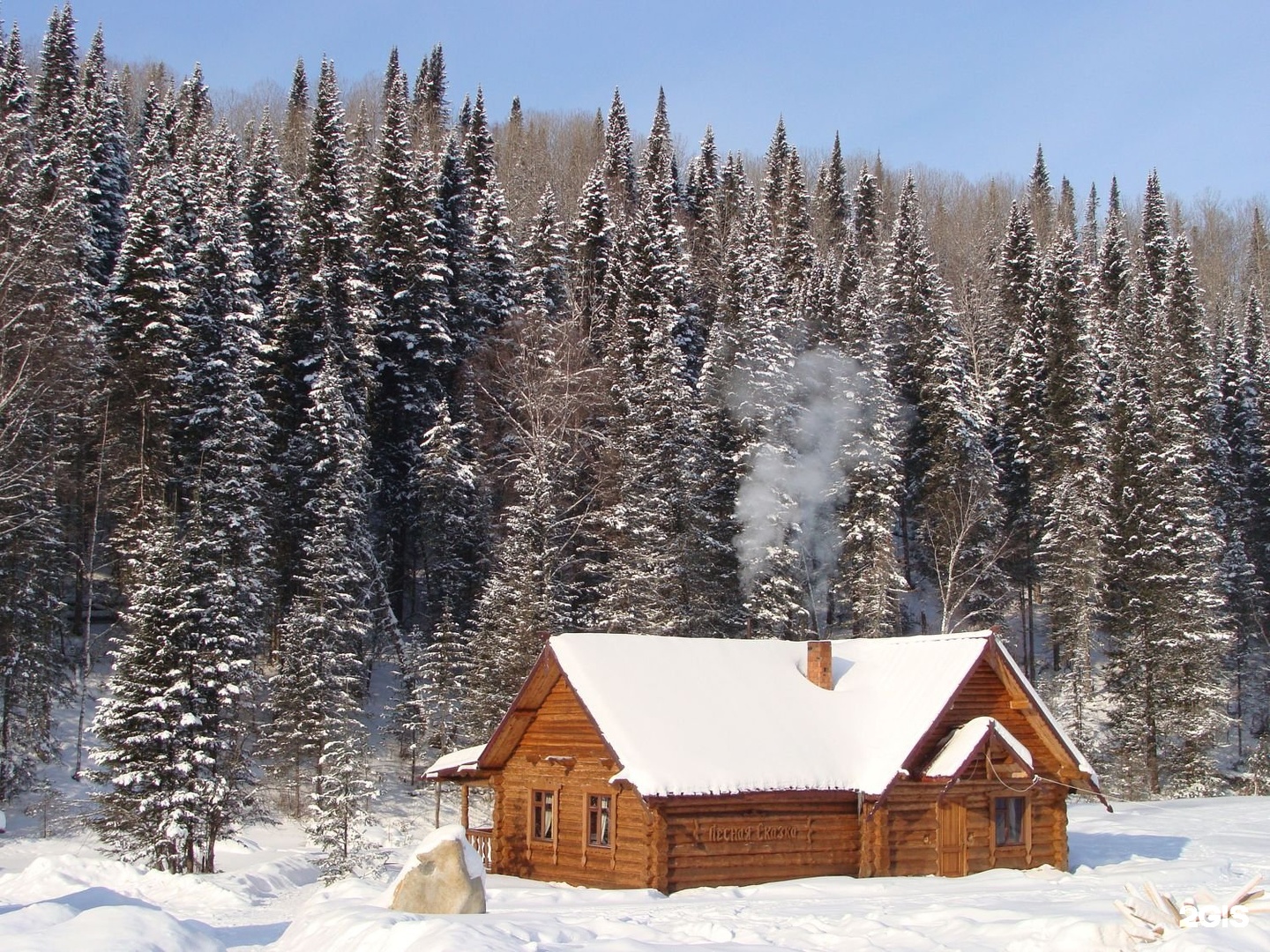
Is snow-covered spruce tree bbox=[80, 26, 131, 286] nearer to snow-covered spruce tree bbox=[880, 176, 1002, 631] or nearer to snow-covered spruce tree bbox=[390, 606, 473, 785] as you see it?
snow-covered spruce tree bbox=[390, 606, 473, 785]

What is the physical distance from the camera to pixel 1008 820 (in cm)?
2589

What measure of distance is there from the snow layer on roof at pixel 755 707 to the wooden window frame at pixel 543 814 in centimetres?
283

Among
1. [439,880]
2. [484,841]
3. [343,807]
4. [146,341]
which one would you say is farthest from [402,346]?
[439,880]

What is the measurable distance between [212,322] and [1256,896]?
35974 millimetres

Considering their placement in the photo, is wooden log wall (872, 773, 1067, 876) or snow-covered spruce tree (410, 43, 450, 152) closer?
wooden log wall (872, 773, 1067, 876)

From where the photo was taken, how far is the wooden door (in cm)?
2503

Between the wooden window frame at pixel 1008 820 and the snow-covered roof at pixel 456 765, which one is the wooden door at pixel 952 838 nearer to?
the wooden window frame at pixel 1008 820

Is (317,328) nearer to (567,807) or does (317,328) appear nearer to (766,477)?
(766,477)

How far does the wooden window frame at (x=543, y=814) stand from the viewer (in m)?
25.2

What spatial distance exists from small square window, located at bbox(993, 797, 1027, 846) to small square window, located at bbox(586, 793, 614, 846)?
29.0 feet

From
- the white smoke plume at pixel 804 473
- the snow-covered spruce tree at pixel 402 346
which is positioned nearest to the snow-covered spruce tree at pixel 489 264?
the snow-covered spruce tree at pixel 402 346

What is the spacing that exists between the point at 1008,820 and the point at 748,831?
6.53m

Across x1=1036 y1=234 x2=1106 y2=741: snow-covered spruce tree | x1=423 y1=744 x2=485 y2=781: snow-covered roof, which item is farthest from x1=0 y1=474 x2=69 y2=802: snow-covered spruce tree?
x1=1036 y1=234 x2=1106 y2=741: snow-covered spruce tree

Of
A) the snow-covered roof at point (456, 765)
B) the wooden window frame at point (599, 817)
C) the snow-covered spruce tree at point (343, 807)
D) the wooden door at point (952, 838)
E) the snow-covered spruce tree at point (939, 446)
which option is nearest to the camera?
the wooden window frame at point (599, 817)
